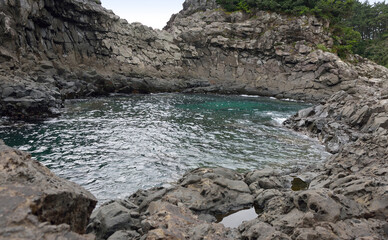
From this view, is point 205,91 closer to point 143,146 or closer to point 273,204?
point 143,146

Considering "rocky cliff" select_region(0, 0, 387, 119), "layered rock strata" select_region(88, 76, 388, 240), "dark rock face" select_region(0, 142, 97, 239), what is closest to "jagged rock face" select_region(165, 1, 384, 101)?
"rocky cliff" select_region(0, 0, 387, 119)

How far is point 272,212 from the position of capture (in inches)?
328

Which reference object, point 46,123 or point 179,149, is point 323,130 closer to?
point 179,149

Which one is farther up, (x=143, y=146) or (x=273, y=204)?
(x=273, y=204)

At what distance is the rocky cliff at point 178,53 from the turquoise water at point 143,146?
16183 millimetres

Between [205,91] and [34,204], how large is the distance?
55339 millimetres

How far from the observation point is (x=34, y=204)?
3.77m

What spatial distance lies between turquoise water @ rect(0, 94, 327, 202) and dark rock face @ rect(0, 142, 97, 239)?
6.71 m

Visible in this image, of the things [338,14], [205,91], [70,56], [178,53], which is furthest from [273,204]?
[338,14]

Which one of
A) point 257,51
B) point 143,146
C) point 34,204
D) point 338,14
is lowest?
point 143,146

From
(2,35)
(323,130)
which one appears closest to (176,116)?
(323,130)

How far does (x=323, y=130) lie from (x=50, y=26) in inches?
1781

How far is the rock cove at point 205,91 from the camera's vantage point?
5.62m

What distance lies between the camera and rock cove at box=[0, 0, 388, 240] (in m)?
5.62
